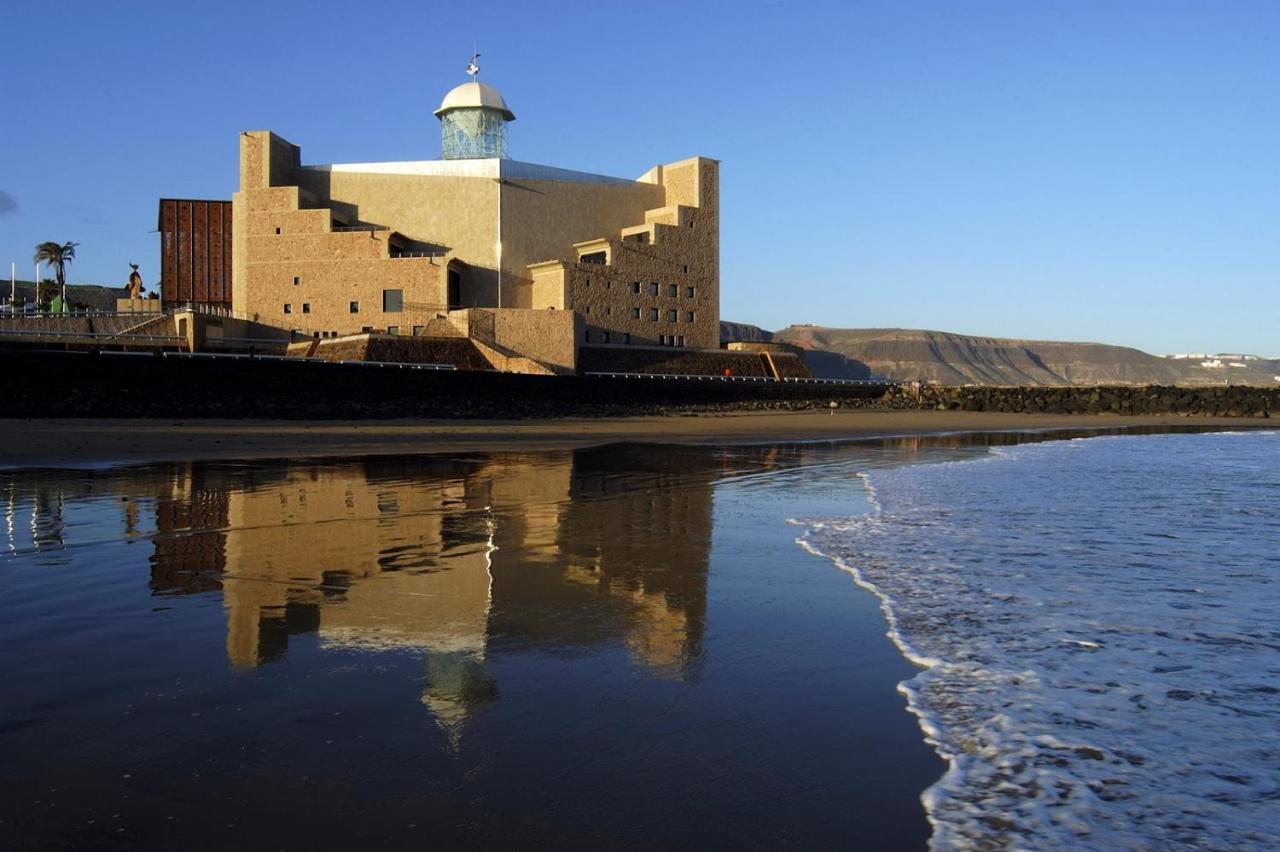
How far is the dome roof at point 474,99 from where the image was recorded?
63.6 meters

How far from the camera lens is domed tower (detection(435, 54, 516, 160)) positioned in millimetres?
63688

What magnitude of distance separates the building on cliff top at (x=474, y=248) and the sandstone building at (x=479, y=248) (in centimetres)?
9

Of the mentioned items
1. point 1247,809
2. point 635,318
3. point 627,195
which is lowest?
point 1247,809

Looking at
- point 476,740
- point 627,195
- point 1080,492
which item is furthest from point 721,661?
point 627,195

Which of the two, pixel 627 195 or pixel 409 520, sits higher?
pixel 627 195

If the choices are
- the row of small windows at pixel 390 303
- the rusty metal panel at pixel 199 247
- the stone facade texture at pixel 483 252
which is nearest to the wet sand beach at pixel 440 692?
the stone facade texture at pixel 483 252

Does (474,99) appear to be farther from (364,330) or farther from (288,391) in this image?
(288,391)

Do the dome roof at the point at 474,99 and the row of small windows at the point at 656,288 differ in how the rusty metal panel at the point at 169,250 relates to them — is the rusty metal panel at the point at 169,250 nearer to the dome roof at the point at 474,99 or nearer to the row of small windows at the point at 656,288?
the dome roof at the point at 474,99

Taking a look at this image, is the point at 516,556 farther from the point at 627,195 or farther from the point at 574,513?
the point at 627,195

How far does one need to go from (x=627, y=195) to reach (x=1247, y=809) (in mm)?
62195

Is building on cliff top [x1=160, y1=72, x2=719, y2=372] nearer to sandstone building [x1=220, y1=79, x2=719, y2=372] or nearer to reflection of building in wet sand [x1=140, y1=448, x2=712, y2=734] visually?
sandstone building [x1=220, y1=79, x2=719, y2=372]

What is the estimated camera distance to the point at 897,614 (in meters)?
7.36

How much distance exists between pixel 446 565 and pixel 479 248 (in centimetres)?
5187

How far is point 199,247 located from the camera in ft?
202
